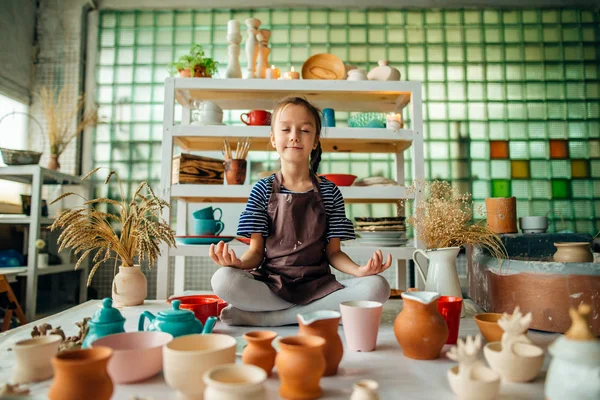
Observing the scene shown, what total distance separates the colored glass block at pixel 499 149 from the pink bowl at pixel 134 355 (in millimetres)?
3362

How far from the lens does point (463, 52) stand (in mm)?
3533

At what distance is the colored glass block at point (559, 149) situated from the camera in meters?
Result: 3.45

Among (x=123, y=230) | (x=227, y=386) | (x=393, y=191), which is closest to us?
(x=227, y=386)

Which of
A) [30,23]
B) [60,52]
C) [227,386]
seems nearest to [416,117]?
[227,386]

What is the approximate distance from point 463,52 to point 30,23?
394 centimetres

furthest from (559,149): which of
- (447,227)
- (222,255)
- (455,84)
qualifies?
(222,255)

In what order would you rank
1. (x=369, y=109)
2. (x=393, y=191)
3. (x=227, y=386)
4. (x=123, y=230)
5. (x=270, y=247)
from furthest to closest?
(x=369, y=109) < (x=393, y=191) < (x=123, y=230) < (x=270, y=247) < (x=227, y=386)

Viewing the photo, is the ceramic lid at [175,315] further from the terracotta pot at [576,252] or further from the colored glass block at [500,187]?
the colored glass block at [500,187]

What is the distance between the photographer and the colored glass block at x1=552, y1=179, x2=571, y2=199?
3.42 metres

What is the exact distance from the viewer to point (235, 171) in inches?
95.7

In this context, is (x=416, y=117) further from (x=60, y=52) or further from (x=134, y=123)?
(x=60, y=52)

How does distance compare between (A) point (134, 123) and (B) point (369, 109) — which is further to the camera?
(A) point (134, 123)

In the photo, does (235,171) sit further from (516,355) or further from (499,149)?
(499,149)

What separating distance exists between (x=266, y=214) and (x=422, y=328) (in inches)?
34.2
